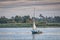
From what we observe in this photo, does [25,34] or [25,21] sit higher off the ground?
[25,21]

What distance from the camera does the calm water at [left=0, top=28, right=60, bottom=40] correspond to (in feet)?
12.3

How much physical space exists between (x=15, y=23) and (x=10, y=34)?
0.85ft

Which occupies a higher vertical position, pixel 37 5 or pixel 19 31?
pixel 37 5

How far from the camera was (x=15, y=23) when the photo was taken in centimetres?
379

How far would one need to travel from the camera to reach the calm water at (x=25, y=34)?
3.76m

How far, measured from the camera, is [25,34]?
383cm

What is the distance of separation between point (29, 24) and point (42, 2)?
0.55 metres

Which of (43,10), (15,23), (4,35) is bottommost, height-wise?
(4,35)

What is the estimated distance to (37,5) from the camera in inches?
149

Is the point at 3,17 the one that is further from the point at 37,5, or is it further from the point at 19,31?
the point at 37,5

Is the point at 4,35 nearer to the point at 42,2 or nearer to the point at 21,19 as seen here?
the point at 21,19

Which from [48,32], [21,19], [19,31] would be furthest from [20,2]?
[48,32]

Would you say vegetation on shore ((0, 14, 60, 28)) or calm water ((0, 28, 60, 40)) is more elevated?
vegetation on shore ((0, 14, 60, 28))

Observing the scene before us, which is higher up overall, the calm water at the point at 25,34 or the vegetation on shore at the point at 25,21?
the vegetation on shore at the point at 25,21
